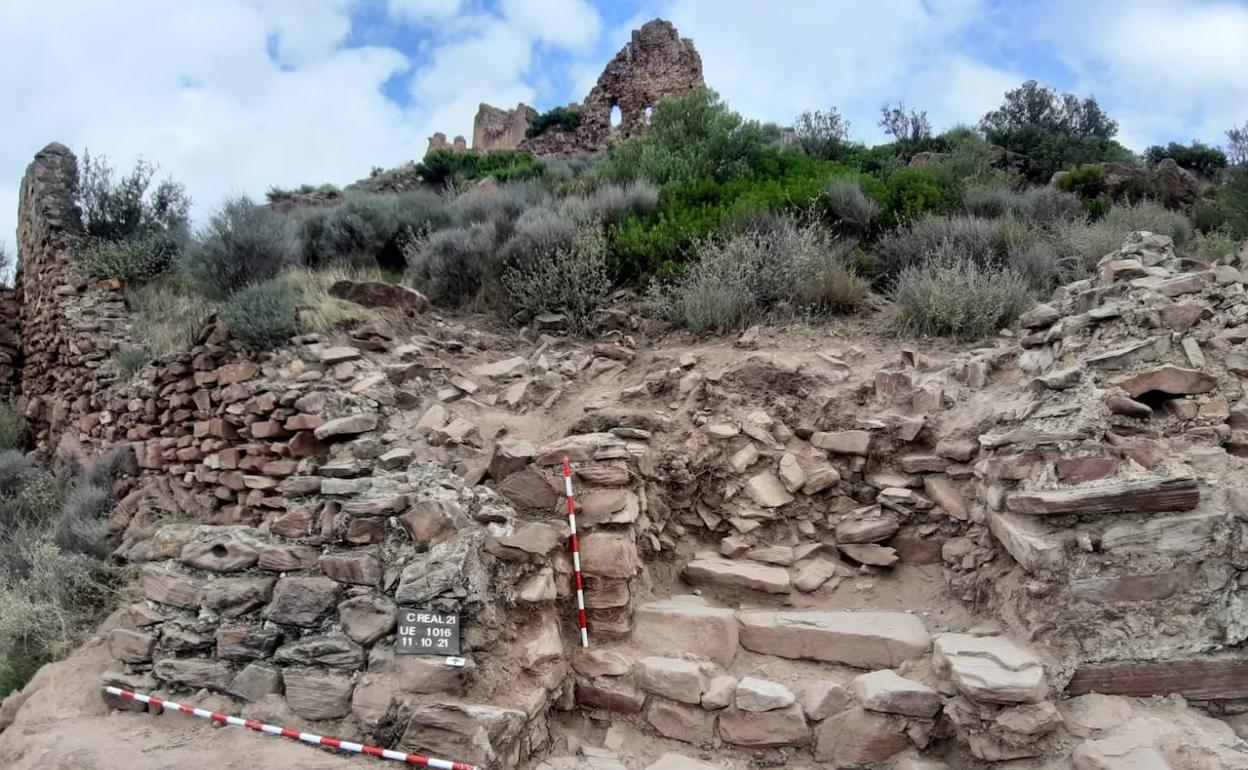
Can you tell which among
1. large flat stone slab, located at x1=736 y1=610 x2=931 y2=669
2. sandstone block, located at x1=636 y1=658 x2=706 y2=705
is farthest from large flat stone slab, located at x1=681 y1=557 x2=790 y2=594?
sandstone block, located at x1=636 y1=658 x2=706 y2=705

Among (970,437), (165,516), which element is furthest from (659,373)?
(165,516)

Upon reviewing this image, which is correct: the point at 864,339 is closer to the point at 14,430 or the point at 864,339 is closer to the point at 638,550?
the point at 638,550

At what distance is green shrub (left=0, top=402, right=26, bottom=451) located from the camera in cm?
934

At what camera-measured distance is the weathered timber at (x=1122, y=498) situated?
11.4 feet

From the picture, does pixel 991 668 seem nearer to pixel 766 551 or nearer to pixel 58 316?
pixel 766 551

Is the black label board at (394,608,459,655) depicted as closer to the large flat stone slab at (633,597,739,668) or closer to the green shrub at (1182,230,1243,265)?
the large flat stone slab at (633,597,739,668)

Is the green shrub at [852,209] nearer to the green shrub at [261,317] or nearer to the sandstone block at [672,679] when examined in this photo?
the green shrub at [261,317]

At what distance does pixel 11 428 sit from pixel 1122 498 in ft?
37.7

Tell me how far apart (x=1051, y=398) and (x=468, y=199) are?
8.17 metres

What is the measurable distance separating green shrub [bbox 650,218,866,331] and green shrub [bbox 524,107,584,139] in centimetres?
1718

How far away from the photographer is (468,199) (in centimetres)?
1059

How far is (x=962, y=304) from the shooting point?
6.22 m

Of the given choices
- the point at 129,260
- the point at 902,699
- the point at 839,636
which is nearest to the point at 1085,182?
the point at 839,636

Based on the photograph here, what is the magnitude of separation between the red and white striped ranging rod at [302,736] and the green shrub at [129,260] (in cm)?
635
